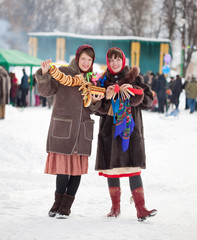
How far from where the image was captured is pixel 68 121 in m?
4.18

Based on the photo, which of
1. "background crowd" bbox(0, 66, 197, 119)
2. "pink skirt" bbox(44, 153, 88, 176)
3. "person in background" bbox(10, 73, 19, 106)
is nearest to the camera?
"pink skirt" bbox(44, 153, 88, 176)

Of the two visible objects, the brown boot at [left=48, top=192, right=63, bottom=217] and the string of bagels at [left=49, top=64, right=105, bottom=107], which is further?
the brown boot at [left=48, top=192, right=63, bottom=217]

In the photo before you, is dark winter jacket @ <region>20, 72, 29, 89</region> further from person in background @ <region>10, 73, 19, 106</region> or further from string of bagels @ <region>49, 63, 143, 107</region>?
string of bagels @ <region>49, 63, 143, 107</region>

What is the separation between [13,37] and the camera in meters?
48.6

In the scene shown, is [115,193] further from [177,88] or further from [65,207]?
[177,88]

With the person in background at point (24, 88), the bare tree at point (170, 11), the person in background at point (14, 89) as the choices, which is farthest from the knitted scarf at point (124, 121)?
the bare tree at point (170, 11)

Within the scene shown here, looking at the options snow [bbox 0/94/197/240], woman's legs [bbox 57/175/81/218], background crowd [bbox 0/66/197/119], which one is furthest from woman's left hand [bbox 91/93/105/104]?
background crowd [bbox 0/66/197/119]

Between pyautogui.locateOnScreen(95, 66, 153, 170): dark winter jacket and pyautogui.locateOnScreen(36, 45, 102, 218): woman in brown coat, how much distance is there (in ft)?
0.46

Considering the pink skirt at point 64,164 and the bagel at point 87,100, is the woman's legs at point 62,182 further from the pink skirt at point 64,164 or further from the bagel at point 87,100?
the bagel at point 87,100

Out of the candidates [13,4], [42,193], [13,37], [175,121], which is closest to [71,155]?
[42,193]

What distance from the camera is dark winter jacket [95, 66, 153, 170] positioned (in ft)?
14.0

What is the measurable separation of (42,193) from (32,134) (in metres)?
3.85

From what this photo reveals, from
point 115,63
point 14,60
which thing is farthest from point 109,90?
point 14,60

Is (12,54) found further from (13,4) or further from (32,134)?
(13,4)
